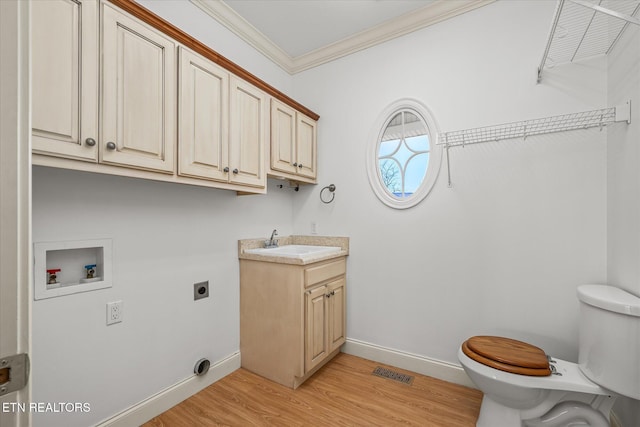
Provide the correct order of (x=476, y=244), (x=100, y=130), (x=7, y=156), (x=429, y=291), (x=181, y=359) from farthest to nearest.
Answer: (x=429, y=291)
(x=476, y=244)
(x=181, y=359)
(x=100, y=130)
(x=7, y=156)

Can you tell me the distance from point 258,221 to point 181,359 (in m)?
1.18

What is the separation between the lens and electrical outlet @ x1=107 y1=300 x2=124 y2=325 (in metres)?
1.54

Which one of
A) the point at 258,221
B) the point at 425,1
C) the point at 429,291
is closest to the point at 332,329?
the point at 429,291

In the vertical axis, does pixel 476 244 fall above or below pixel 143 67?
below

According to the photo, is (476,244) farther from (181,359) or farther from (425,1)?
(181,359)

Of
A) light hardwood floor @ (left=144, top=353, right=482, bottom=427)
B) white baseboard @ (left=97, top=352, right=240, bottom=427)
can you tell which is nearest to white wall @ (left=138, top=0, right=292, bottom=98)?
white baseboard @ (left=97, top=352, right=240, bottom=427)

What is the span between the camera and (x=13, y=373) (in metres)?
A: 0.60

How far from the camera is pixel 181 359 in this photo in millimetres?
1911

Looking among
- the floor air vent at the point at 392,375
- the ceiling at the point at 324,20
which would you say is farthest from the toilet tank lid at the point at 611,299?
the ceiling at the point at 324,20

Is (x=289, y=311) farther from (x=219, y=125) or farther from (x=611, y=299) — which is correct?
(x=611, y=299)

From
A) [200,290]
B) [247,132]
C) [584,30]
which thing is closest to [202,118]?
[247,132]

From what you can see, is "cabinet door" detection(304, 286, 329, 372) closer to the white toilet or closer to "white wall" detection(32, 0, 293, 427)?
"white wall" detection(32, 0, 293, 427)

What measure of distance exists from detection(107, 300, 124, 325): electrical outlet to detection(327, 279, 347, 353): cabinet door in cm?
140

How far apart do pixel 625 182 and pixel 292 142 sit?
2.16m
